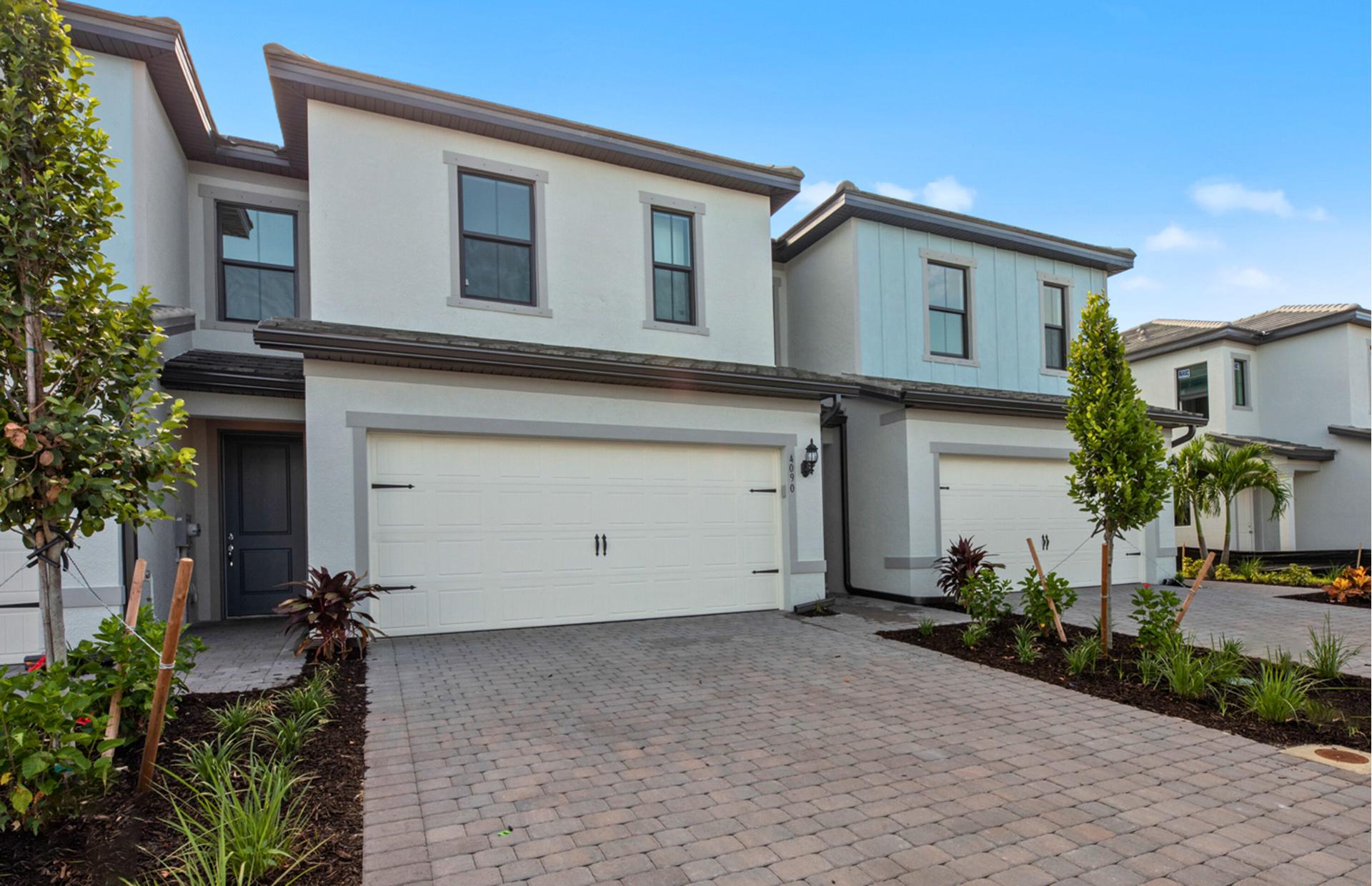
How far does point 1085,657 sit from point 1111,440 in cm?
207

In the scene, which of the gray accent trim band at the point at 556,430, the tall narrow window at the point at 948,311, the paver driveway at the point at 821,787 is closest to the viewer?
the paver driveway at the point at 821,787

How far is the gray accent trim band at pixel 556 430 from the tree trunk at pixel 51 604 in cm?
426

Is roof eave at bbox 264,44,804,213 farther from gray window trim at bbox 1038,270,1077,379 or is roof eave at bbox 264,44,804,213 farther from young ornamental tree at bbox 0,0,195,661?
gray window trim at bbox 1038,270,1077,379

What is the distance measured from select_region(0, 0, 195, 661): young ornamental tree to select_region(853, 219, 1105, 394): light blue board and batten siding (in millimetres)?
9883

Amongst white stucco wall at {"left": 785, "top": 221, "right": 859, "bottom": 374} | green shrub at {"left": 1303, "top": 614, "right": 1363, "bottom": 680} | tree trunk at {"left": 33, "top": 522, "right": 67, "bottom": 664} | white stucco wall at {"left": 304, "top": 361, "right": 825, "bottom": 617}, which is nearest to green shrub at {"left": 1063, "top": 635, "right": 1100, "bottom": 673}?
green shrub at {"left": 1303, "top": 614, "right": 1363, "bottom": 680}

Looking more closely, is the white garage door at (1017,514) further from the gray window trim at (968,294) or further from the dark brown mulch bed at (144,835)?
the dark brown mulch bed at (144,835)

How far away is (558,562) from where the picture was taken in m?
8.91

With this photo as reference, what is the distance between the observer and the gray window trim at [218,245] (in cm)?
945

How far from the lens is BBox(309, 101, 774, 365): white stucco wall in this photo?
851 centimetres

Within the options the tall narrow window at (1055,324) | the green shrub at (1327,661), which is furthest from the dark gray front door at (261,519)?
the tall narrow window at (1055,324)

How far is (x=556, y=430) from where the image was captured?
8891 millimetres

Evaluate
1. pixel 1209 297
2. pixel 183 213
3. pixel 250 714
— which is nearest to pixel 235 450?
pixel 183 213

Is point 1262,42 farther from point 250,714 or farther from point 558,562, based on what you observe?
point 250,714

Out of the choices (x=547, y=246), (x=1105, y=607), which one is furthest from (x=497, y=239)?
(x=1105, y=607)
